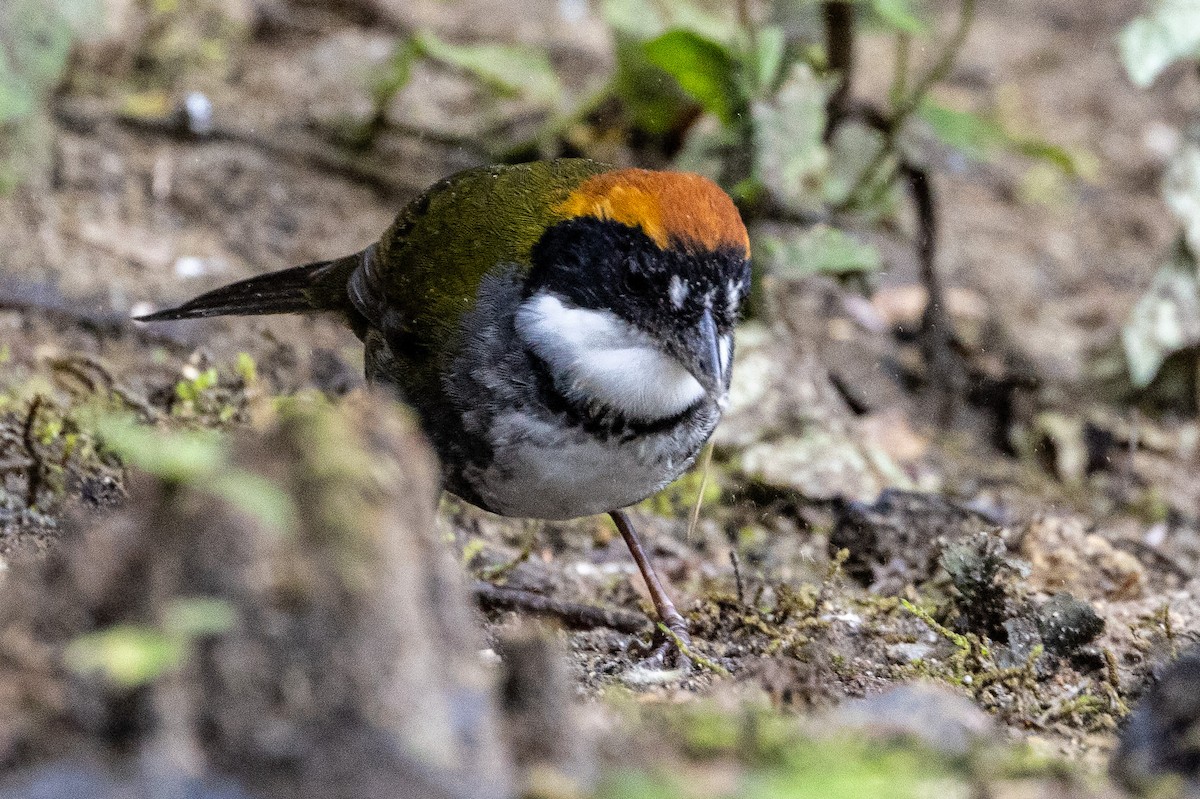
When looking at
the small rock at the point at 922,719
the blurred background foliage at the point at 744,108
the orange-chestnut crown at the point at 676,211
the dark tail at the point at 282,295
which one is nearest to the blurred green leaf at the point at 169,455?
the small rock at the point at 922,719

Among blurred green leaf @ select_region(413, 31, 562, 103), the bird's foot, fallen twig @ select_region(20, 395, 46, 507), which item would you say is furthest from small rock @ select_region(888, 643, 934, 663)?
blurred green leaf @ select_region(413, 31, 562, 103)

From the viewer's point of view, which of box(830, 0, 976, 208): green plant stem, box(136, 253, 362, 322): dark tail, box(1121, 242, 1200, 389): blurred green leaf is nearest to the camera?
box(136, 253, 362, 322): dark tail

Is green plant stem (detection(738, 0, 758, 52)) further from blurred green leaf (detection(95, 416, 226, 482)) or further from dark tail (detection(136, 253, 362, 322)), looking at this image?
blurred green leaf (detection(95, 416, 226, 482))

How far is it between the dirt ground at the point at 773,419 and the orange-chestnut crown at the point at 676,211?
97 cm

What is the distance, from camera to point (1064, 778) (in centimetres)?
210

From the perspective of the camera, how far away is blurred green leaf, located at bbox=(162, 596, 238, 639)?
1.76 metres

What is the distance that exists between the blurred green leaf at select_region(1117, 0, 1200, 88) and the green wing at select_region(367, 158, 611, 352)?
231 centimetres

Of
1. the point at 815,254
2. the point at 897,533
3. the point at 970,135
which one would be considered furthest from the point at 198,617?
the point at 970,135

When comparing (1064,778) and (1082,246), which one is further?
(1082,246)

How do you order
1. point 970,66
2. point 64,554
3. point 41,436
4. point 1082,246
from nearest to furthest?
point 64,554 < point 41,436 < point 1082,246 < point 970,66

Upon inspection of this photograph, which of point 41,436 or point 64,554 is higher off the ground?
point 64,554

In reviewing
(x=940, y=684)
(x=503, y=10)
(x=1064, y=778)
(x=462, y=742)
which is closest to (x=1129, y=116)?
(x=503, y=10)

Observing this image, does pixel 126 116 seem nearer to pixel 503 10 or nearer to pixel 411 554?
pixel 503 10

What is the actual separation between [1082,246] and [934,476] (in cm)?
288
